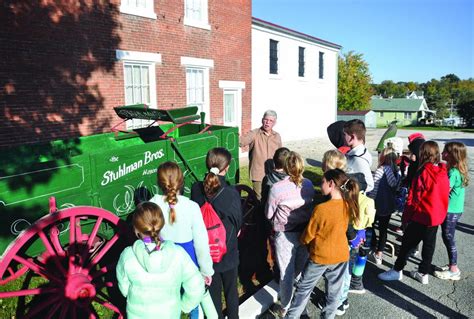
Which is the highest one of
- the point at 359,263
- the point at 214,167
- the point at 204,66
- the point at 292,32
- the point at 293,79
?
the point at 292,32

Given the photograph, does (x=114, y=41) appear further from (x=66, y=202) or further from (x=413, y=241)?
(x=413, y=241)

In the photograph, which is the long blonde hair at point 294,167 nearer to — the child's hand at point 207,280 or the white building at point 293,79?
the child's hand at point 207,280

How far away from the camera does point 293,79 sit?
19.5 meters

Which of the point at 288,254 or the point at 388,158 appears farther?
the point at 388,158

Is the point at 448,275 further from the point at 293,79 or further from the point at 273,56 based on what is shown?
the point at 293,79

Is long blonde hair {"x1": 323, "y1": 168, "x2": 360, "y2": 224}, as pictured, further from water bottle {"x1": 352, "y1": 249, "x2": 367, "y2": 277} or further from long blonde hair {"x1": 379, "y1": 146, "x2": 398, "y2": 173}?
long blonde hair {"x1": 379, "y1": 146, "x2": 398, "y2": 173}

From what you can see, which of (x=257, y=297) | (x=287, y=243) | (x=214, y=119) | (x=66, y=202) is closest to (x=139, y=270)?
(x=66, y=202)

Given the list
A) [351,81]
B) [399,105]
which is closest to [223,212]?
[351,81]

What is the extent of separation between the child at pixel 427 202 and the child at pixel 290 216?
4.78 feet

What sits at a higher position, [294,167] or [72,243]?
[294,167]

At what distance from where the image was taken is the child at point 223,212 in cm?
317

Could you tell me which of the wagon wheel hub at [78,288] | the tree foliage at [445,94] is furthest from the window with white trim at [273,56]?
the tree foliage at [445,94]

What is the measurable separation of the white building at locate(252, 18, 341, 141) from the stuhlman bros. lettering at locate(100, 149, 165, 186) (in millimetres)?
12084

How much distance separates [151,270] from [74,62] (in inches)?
291
